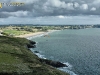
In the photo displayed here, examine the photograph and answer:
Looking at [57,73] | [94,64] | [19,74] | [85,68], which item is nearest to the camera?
[19,74]

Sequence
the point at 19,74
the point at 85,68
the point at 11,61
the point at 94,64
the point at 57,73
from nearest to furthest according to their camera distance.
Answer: the point at 19,74
the point at 57,73
the point at 11,61
the point at 85,68
the point at 94,64

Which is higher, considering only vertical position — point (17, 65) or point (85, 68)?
point (17, 65)

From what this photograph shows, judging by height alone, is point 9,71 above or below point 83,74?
above

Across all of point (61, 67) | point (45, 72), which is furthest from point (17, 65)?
point (61, 67)

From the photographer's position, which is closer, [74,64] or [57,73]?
[57,73]

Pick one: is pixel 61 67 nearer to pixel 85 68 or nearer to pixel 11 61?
pixel 85 68

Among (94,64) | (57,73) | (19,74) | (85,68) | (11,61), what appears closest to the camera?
(19,74)

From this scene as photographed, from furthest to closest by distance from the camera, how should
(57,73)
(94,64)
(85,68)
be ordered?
(94,64)
(85,68)
(57,73)

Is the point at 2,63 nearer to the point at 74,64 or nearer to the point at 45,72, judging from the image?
the point at 45,72

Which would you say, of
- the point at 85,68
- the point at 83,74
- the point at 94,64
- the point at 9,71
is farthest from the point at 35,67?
the point at 94,64
